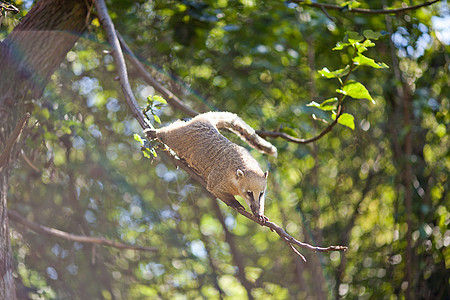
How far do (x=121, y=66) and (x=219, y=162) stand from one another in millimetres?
809

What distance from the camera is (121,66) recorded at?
262cm

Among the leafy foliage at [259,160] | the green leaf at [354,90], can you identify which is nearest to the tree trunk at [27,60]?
the leafy foliage at [259,160]

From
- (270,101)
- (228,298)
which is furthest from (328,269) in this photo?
(270,101)

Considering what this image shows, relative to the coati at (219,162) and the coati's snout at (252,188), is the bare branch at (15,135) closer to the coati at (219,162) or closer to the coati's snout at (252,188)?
the coati at (219,162)

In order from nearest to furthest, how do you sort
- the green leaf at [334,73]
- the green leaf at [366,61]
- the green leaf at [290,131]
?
the green leaf at [366,61]
the green leaf at [334,73]
the green leaf at [290,131]

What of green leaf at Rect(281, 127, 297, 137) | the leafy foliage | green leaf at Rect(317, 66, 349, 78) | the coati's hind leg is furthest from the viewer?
the leafy foliage

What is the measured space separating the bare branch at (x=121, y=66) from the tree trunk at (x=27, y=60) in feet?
0.96

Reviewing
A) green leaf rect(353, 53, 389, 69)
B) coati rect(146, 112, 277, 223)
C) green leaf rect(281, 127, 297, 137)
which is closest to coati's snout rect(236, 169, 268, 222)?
coati rect(146, 112, 277, 223)

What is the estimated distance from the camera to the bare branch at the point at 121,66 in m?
2.33

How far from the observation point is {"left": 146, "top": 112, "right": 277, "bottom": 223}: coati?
2.57m

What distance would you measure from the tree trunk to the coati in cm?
92

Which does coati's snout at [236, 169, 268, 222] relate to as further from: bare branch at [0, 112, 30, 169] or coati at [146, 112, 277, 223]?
bare branch at [0, 112, 30, 169]

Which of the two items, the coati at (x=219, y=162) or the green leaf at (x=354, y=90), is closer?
the green leaf at (x=354, y=90)

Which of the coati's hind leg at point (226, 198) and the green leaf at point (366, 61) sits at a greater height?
the green leaf at point (366, 61)
